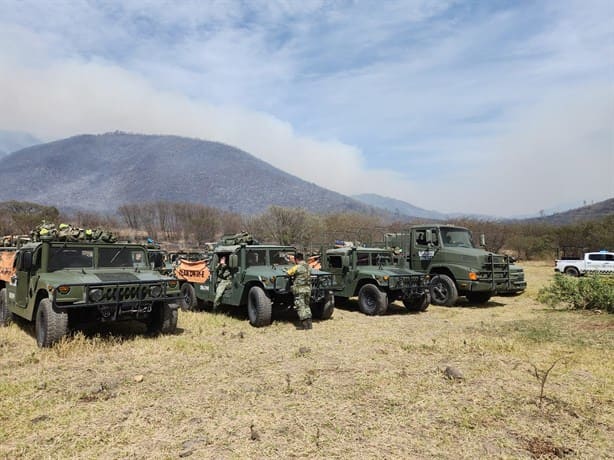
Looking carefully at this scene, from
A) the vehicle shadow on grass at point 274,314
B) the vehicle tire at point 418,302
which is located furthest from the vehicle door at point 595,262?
the vehicle shadow on grass at point 274,314

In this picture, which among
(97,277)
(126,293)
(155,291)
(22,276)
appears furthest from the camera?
(22,276)

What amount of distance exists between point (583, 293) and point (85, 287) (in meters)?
10.7

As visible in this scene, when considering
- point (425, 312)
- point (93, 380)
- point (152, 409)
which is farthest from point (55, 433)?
point (425, 312)

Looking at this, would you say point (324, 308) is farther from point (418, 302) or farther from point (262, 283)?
point (418, 302)

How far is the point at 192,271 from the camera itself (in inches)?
437

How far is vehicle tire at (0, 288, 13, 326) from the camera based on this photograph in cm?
882

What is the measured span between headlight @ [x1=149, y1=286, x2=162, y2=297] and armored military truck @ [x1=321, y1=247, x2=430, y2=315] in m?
3.99

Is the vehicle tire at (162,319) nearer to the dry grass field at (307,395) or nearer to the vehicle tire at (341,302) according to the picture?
the dry grass field at (307,395)

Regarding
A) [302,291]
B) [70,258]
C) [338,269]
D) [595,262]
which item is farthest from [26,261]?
[595,262]

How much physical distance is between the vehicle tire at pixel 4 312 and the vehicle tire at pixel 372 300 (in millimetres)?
7293

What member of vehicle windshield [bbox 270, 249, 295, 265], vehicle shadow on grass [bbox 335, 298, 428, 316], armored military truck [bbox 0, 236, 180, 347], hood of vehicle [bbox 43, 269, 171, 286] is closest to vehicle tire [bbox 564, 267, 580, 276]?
vehicle shadow on grass [bbox 335, 298, 428, 316]

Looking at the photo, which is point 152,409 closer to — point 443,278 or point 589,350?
point 589,350

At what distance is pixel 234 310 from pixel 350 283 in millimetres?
2879

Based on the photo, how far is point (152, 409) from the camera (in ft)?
14.9
